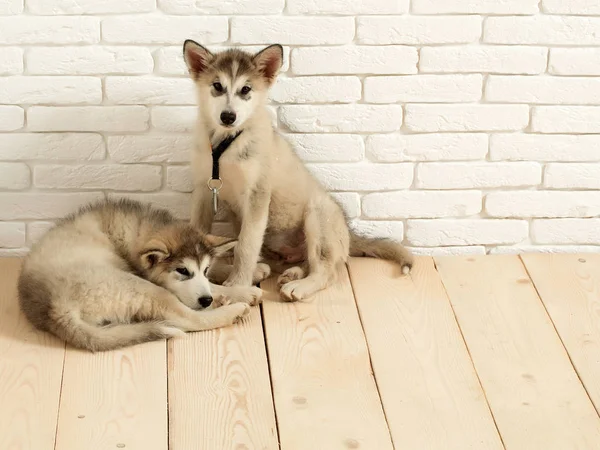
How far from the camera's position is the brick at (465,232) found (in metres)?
3.85

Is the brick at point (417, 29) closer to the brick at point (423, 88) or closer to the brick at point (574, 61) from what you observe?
the brick at point (423, 88)

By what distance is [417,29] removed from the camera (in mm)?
3543

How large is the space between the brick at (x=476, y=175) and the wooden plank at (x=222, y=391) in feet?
3.07

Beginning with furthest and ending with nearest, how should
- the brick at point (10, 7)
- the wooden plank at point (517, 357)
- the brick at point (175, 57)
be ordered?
the brick at point (175, 57), the brick at point (10, 7), the wooden plank at point (517, 357)

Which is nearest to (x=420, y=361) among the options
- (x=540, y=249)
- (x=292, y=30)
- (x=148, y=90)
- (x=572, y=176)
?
(x=540, y=249)

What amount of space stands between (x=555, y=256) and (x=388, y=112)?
906mm

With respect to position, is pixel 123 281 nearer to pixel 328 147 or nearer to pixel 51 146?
pixel 51 146

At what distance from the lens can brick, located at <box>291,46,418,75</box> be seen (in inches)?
140

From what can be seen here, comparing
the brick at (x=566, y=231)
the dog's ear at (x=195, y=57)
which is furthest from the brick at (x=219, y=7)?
the brick at (x=566, y=231)

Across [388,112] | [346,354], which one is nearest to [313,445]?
[346,354]

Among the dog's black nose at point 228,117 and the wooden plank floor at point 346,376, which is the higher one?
the dog's black nose at point 228,117

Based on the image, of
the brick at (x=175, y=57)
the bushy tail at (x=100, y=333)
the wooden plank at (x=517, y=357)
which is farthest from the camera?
the brick at (x=175, y=57)

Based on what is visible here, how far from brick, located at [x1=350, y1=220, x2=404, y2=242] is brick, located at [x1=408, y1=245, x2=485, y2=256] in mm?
87

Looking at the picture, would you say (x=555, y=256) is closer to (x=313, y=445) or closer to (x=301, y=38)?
(x=301, y=38)
